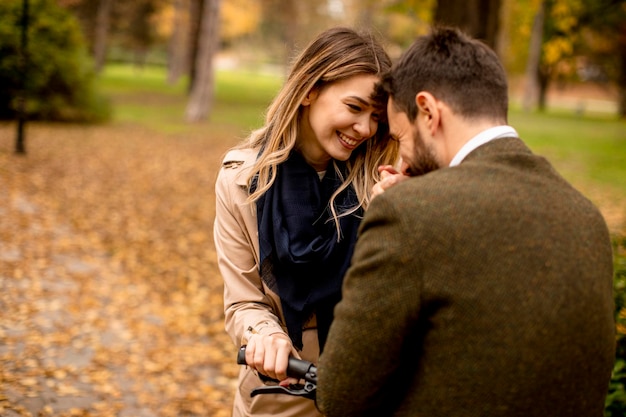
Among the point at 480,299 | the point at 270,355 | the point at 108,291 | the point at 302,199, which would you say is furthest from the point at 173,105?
the point at 480,299

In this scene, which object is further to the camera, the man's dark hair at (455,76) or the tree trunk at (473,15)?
the tree trunk at (473,15)

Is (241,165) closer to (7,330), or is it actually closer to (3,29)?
(7,330)

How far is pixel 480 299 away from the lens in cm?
140

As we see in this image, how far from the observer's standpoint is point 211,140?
61.7 feet

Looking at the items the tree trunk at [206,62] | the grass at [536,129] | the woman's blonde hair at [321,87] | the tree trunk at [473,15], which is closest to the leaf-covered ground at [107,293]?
the grass at [536,129]

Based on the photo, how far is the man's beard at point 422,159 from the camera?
5.58 ft

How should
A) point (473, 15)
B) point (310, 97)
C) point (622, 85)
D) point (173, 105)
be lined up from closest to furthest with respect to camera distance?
point (310, 97) → point (473, 15) → point (173, 105) → point (622, 85)

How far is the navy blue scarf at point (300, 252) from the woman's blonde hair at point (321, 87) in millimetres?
62

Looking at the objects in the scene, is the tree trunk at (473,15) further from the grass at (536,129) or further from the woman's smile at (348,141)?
the woman's smile at (348,141)

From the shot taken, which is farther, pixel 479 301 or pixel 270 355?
pixel 270 355

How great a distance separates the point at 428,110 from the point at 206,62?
20556 millimetres

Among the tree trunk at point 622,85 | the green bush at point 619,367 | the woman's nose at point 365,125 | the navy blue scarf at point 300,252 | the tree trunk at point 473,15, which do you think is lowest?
the green bush at point 619,367

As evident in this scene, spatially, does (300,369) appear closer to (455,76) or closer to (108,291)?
(455,76)

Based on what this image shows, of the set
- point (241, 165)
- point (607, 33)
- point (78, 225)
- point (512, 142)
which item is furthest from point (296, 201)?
point (607, 33)
